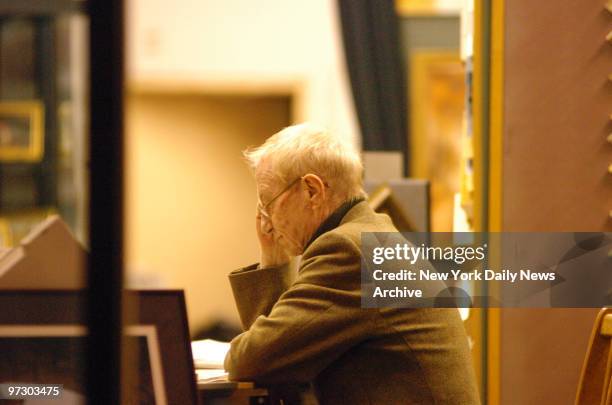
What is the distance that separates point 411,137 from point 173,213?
1781mm

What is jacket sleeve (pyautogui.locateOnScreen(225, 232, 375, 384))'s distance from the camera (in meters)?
1.63

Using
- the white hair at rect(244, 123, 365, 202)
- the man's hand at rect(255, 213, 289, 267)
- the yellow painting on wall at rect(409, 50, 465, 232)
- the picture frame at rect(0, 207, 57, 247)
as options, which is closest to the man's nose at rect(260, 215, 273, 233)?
the man's hand at rect(255, 213, 289, 267)

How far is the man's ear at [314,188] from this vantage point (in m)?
1.81

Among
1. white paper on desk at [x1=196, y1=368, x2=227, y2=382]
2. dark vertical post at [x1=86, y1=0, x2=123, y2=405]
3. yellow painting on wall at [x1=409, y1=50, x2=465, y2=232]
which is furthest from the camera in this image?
yellow painting on wall at [x1=409, y1=50, x2=465, y2=232]

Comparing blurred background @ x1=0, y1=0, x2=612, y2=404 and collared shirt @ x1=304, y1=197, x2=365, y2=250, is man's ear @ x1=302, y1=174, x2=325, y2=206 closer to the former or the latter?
collared shirt @ x1=304, y1=197, x2=365, y2=250

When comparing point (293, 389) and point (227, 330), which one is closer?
point (293, 389)

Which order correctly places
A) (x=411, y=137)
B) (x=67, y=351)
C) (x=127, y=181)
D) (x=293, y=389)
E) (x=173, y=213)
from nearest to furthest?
(x=127, y=181), (x=67, y=351), (x=293, y=389), (x=411, y=137), (x=173, y=213)

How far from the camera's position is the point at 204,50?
17.3 ft

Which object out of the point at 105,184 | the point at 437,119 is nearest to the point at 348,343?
the point at 105,184

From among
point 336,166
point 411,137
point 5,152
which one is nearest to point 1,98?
point 5,152

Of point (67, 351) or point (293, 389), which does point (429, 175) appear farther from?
point (67, 351)

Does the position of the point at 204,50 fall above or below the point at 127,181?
above

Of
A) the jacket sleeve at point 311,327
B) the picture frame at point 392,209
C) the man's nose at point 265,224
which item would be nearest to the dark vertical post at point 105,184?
the jacket sleeve at point 311,327

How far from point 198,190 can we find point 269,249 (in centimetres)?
382
